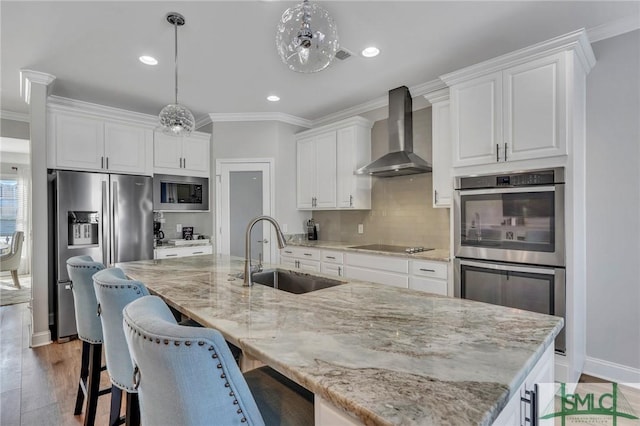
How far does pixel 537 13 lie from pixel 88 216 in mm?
4358

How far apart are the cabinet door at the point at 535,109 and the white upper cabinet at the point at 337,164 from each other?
1.79 meters

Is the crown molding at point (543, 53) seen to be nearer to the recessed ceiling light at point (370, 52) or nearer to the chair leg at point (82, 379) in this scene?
the recessed ceiling light at point (370, 52)

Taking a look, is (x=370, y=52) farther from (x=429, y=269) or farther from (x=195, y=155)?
(x=195, y=155)

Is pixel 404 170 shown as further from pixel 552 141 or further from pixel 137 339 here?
pixel 137 339

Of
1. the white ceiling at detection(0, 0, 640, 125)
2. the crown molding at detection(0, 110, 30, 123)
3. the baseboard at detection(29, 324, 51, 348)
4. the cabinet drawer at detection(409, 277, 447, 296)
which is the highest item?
the white ceiling at detection(0, 0, 640, 125)

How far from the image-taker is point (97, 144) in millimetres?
3691

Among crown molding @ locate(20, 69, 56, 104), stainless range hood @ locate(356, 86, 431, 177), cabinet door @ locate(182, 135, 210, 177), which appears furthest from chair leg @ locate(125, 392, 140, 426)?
cabinet door @ locate(182, 135, 210, 177)

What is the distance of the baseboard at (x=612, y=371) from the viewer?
240 cm

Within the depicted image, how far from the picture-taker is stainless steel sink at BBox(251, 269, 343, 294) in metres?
1.99

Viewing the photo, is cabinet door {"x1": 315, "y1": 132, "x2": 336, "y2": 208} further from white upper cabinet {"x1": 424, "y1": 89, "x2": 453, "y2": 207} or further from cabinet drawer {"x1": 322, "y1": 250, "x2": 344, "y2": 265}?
white upper cabinet {"x1": 424, "y1": 89, "x2": 453, "y2": 207}

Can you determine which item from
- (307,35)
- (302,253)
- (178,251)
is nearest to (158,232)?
(178,251)

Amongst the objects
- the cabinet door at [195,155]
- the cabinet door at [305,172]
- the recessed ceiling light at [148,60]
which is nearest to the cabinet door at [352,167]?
the cabinet door at [305,172]

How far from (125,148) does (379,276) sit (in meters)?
3.29

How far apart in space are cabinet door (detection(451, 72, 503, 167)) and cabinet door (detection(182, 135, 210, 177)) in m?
3.28
